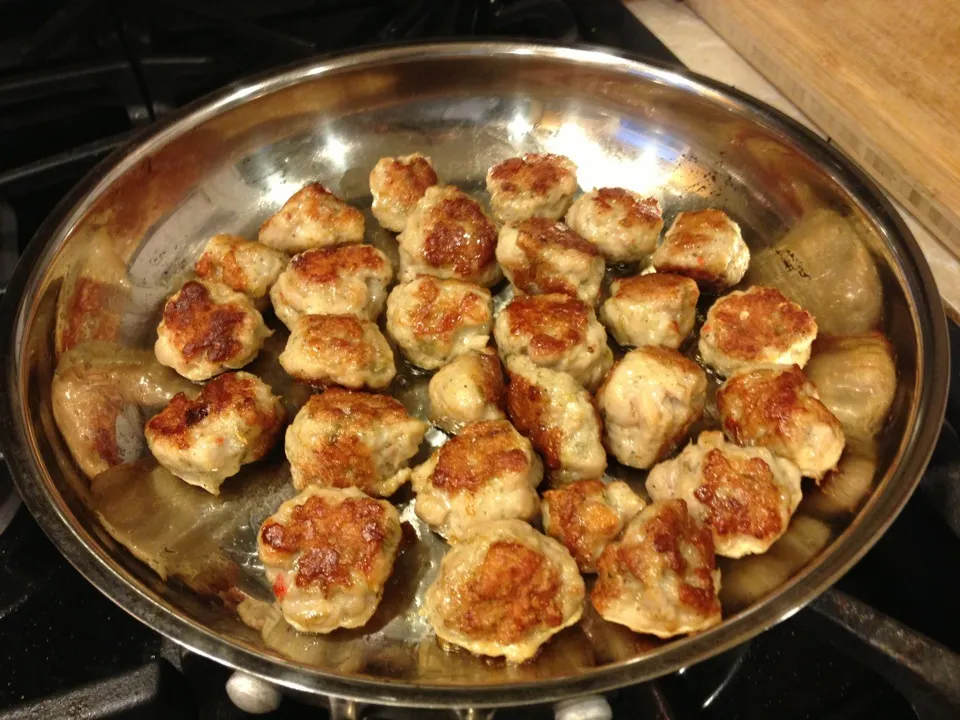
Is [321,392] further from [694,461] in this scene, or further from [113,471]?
[694,461]

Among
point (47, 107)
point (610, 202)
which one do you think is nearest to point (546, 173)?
point (610, 202)

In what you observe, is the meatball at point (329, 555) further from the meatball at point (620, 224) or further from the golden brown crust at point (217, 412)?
the meatball at point (620, 224)

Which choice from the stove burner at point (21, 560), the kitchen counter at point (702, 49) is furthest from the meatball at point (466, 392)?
the kitchen counter at point (702, 49)

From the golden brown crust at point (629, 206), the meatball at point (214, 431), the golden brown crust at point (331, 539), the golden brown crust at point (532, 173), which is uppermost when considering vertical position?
the golden brown crust at point (629, 206)

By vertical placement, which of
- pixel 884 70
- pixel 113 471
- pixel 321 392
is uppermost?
pixel 884 70

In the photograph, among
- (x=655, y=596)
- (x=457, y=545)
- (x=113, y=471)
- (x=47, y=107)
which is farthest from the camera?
(x=47, y=107)

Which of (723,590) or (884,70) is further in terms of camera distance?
(884,70)
